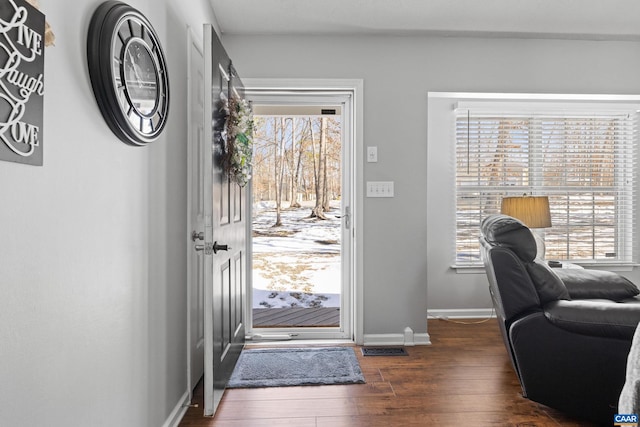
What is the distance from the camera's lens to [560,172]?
4.11 m

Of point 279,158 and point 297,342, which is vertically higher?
point 279,158

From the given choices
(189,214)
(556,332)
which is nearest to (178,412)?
(189,214)

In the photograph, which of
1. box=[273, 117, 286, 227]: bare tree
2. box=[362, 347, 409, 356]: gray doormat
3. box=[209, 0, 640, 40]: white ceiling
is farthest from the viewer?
box=[273, 117, 286, 227]: bare tree

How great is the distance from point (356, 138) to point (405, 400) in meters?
1.90

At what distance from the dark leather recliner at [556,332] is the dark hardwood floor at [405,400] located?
18 cm

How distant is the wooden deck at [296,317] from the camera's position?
141 inches

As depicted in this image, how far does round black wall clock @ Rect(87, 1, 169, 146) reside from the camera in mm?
1333

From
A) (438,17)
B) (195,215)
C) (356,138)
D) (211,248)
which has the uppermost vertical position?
(438,17)

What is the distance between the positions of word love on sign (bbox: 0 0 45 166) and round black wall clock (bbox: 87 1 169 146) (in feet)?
Result: 0.97

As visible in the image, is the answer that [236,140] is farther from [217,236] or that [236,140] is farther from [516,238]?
[516,238]

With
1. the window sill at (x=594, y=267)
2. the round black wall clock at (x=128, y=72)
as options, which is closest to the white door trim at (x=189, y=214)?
the round black wall clock at (x=128, y=72)

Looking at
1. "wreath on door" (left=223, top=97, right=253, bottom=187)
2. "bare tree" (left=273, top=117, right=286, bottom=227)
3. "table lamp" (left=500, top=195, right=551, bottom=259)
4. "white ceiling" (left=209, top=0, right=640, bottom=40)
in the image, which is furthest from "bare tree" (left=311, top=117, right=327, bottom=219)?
"table lamp" (left=500, top=195, right=551, bottom=259)

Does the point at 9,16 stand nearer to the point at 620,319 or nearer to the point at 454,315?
the point at 620,319

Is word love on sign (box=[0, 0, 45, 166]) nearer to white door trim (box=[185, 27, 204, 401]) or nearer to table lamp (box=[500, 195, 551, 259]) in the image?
white door trim (box=[185, 27, 204, 401])
